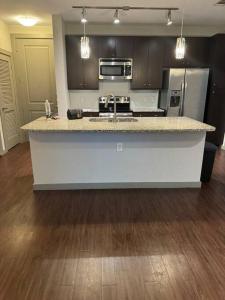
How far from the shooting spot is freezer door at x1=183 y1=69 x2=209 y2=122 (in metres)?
4.61

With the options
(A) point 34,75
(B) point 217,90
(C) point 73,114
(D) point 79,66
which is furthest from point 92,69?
(B) point 217,90

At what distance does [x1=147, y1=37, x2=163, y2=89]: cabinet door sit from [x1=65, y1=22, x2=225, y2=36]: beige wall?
370 mm

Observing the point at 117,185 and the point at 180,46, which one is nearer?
the point at 180,46

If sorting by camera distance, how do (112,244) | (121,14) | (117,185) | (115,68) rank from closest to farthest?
(112,244), (117,185), (121,14), (115,68)

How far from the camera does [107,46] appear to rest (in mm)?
4586

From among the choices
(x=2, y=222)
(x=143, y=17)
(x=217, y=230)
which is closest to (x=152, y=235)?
(x=217, y=230)

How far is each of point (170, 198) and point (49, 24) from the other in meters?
4.55

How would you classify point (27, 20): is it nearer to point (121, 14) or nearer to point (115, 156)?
point (121, 14)

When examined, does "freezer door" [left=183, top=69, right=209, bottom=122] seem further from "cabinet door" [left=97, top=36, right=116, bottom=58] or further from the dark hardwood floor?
the dark hardwood floor

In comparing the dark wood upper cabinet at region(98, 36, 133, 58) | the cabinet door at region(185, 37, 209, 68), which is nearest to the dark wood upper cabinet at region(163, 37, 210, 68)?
the cabinet door at region(185, 37, 209, 68)

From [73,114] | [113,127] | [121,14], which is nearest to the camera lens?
[113,127]

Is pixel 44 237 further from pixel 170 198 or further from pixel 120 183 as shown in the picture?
pixel 170 198

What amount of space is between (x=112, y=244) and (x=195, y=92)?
3.93m

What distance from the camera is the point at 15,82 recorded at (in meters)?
5.18
